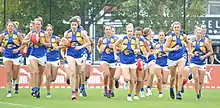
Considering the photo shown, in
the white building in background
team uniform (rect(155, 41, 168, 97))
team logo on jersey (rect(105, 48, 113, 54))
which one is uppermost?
the white building in background

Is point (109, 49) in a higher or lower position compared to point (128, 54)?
higher

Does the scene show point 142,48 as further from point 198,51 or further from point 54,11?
point 54,11

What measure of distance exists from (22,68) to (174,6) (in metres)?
10.0

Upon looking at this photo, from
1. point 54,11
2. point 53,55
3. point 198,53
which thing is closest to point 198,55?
point 198,53

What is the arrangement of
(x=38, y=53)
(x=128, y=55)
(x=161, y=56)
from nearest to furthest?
(x=128, y=55) < (x=38, y=53) < (x=161, y=56)

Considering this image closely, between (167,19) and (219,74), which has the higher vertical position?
(167,19)

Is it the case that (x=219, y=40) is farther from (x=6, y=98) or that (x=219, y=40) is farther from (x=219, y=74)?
(x=6, y=98)

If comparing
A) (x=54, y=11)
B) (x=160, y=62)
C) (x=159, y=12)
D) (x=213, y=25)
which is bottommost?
(x=160, y=62)

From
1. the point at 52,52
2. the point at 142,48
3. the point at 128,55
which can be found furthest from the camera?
the point at 52,52

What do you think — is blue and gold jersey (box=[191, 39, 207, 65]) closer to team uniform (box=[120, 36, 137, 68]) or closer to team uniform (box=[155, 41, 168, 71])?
team uniform (box=[155, 41, 168, 71])

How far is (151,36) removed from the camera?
2148 cm

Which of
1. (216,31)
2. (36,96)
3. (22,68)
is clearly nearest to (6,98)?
(36,96)

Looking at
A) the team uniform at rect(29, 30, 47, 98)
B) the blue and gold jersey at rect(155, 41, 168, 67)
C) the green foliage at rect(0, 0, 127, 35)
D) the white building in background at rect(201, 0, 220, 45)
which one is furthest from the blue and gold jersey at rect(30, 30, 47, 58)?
the white building in background at rect(201, 0, 220, 45)

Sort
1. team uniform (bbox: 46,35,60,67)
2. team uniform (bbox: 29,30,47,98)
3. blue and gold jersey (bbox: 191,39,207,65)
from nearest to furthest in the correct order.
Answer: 1. team uniform (bbox: 29,30,47,98)
2. blue and gold jersey (bbox: 191,39,207,65)
3. team uniform (bbox: 46,35,60,67)
